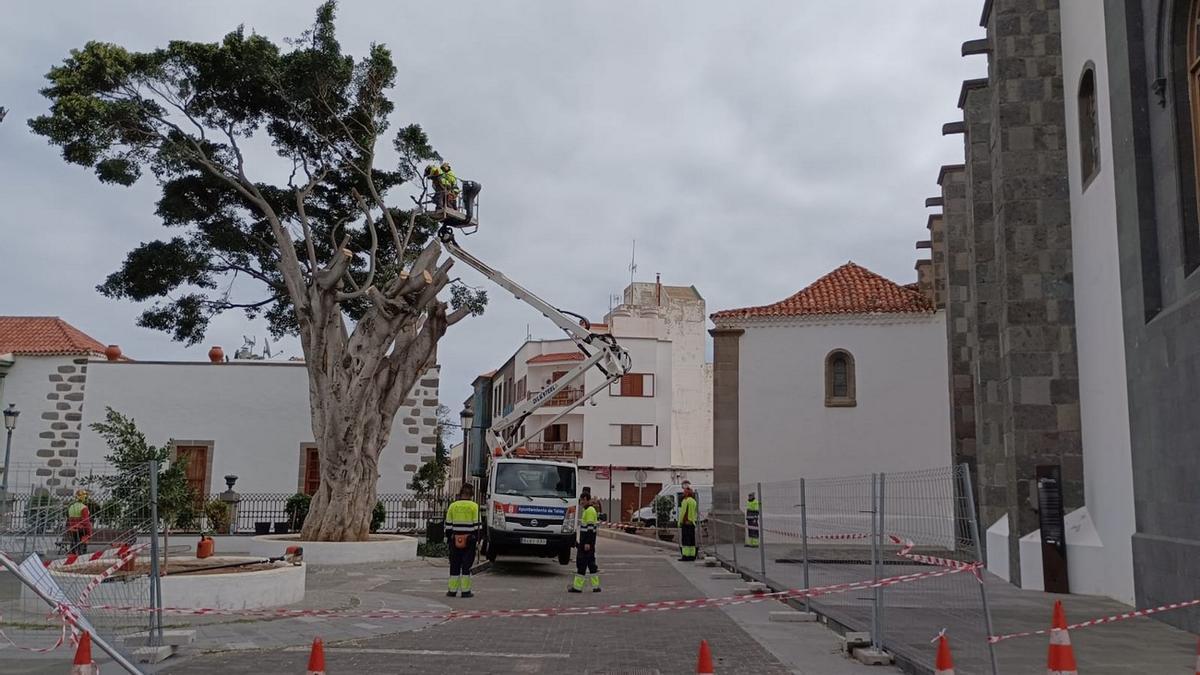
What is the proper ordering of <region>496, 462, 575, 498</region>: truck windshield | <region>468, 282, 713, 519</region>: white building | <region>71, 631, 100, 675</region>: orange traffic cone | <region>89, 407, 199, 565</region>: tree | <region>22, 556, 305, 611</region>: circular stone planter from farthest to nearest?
<region>468, 282, 713, 519</region>: white building < <region>496, 462, 575, 498</region>: truck windshield < <region>22, 556, 305, 611</region>: circular stone planter < <region>89, 407, 199, 565</region>: tree < <region>71, 631, 100, 675</region>: orange traffic cone

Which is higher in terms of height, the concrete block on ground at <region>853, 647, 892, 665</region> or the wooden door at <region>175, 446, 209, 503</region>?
the wooden door at <region>175, 446, 209, 503</region>

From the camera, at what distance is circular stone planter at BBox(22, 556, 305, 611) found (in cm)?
1051

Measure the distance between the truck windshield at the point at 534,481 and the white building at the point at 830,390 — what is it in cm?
885

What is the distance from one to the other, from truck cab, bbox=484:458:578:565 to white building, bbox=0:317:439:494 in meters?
10.3

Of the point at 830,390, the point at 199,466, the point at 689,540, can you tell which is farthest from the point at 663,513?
the point at 199,466

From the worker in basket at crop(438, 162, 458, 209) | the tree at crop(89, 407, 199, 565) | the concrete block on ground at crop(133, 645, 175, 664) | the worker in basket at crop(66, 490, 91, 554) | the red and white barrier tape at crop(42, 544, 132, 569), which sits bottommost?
the concrete block on ground at crop(133, 645, 175, 664)

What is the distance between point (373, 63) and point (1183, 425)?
54.8 feet

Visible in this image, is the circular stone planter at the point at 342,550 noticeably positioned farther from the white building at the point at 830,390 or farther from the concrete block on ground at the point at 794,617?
the concrete block on ground at the point at 794,617

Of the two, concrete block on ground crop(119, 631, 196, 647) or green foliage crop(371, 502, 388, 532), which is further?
green foliage crop(371, 502, 388, 532)

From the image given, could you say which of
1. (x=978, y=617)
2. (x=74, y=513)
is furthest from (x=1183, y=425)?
(x=74, y=513)

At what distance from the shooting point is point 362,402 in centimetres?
1995

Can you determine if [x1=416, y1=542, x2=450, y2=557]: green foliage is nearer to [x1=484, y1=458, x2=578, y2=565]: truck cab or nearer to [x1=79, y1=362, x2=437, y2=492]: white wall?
[x1=484, y1=458, x2=578, y2=565]: truck cab

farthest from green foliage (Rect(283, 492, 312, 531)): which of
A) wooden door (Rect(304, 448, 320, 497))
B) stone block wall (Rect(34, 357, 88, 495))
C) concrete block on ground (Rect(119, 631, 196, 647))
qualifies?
concrete block on ground (Rect(119, 631, 196, 647))

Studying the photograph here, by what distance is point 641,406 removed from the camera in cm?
4984
